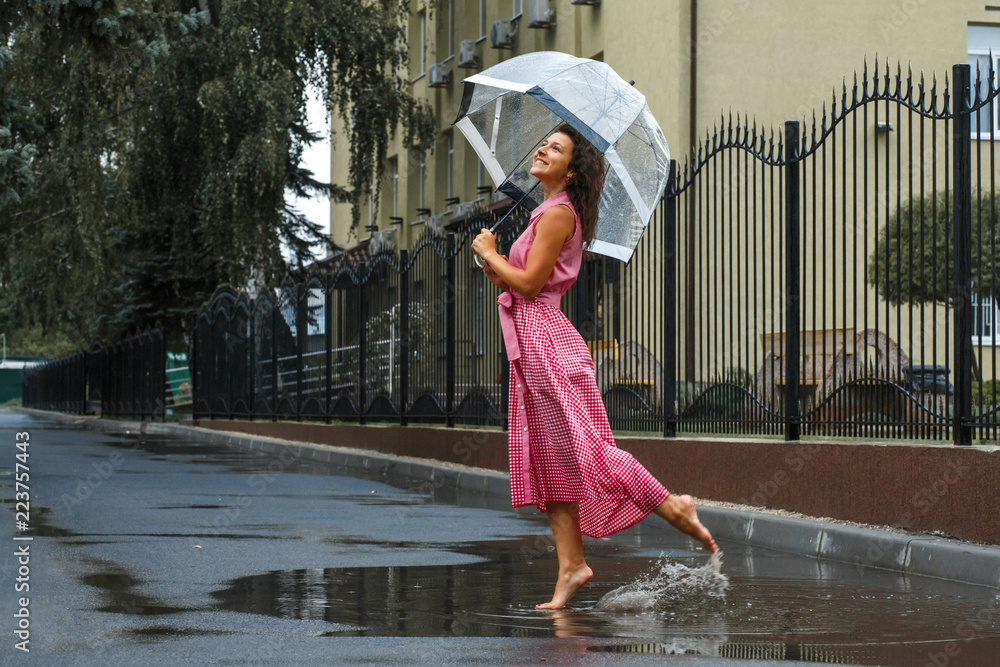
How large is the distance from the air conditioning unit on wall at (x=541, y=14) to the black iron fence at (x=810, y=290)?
12723mm

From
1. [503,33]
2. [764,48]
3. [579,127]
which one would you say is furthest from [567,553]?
Result: [503,33]

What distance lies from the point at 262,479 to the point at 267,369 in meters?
8.99

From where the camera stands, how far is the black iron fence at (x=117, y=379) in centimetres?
3156

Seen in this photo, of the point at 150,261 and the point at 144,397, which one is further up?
the point at 150,261

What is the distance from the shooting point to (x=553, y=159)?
578 cm

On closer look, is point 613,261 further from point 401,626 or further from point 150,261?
point 150,261

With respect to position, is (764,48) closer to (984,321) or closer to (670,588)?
(984,321)

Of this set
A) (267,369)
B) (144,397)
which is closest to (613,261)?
(267,369)

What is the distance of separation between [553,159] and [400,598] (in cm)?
193

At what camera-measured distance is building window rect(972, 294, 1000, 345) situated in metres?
7.16

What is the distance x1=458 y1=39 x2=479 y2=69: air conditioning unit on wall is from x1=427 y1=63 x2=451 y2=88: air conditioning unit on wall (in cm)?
125

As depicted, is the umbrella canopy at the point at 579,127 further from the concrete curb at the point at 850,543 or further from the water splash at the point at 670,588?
the concrete curb at the point at 850,543

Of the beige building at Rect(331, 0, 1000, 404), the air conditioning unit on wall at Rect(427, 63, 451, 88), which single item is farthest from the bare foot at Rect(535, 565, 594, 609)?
the air conditioning unit on wall at Rect(427, 63, 451, 88)

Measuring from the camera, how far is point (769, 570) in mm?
6930
